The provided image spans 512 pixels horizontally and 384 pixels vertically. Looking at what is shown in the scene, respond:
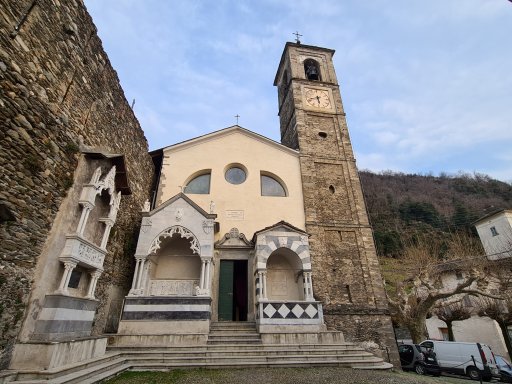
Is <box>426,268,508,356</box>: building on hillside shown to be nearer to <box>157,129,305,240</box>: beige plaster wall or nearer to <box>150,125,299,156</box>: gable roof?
<box>157,129,305,240</box>: beige plaster wall

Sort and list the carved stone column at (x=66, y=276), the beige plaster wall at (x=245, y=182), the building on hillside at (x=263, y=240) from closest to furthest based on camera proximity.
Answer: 1. the carved stone column at (x=66, y=276)
2. the building on hillside at (x=263, y=240)
3. the beige plaster wall at (x=245, y=182)

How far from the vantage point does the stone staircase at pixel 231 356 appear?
624cm

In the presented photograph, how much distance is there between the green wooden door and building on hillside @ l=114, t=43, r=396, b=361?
0.04 m

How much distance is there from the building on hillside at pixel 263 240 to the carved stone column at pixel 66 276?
339 cm

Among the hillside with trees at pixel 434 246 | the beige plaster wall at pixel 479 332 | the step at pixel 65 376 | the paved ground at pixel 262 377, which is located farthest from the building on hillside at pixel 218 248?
the beige plaster wall at pixel 479 332

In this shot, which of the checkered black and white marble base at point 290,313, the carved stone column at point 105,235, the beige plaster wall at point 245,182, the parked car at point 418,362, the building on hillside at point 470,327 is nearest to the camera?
the carved stone column at point 105,235

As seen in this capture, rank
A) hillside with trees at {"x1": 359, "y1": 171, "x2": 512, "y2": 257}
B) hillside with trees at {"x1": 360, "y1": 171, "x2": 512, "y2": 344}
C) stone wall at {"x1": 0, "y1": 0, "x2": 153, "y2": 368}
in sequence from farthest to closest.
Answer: hillside with trees at {"x1": 359, "y1": 171, "x2": 512, "y2": 257} → hillside with trees at {"x1": 360, "y1": 171, "x2": 512, "y2": 344} → stone wall at {"x1": 0, "y1": 0, "x2": 153, "y2": 368}

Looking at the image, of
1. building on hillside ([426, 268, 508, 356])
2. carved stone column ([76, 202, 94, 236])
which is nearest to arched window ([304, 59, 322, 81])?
carved stone column ([76, 202, 94, 236])

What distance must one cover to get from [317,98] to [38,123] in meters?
14.8

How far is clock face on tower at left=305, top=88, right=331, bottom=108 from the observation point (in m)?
16.4

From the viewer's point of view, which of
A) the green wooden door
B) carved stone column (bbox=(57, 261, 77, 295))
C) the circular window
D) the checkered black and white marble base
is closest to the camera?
carved stone column (bbox=(57, 261, 77, 295))

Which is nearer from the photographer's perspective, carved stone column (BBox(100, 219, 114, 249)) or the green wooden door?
carved stone column (BBox(100, 219, 114, 249))

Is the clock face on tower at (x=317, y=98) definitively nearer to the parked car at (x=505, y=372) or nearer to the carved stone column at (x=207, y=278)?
the carved stone column at (x=207, y=278)

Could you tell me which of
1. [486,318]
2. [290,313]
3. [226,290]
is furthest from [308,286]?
[486,318]
